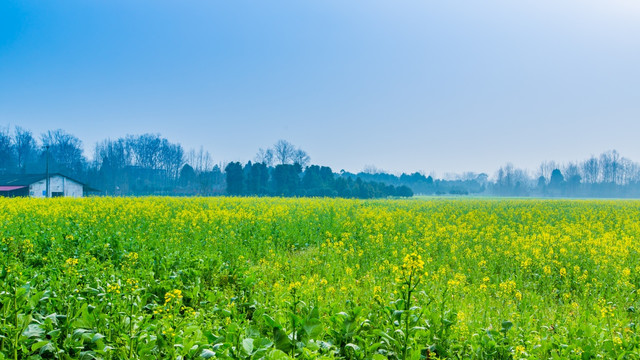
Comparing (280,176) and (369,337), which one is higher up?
(280,176)

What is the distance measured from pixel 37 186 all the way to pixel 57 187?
2.02m

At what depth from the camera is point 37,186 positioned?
42.3 meters

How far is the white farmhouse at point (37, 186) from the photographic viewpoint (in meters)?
40.7

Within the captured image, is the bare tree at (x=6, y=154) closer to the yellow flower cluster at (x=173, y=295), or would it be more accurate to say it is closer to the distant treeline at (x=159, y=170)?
the distant treeline at (x=159, y=170)

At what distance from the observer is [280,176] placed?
57.8m

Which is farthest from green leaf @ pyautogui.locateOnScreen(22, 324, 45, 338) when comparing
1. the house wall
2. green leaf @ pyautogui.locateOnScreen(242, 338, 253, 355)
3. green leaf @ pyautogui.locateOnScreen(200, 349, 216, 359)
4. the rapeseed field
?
the house wall

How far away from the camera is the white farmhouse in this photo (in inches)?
1601

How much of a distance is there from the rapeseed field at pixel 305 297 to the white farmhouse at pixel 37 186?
38.9 meters

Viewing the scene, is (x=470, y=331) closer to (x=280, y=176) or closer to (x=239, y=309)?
(x=239, y=309)

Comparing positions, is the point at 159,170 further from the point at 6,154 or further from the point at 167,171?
the point at 6,154

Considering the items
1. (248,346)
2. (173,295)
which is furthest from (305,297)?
(248,346)

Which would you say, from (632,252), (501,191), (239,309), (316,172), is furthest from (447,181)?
(239,309)

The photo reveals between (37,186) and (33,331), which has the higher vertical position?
(37,186)

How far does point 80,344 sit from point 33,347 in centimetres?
36
